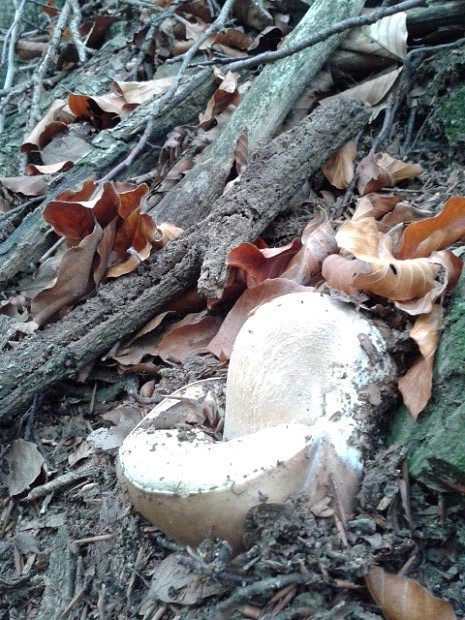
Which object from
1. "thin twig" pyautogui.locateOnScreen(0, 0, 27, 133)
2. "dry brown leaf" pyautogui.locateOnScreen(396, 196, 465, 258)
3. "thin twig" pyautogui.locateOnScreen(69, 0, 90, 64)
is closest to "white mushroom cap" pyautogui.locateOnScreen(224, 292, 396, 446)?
"dry brown leaf" pyautogui.locateOnScreen(396, 196, 465, 258)

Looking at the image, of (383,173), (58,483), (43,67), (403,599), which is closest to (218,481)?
(403,599)

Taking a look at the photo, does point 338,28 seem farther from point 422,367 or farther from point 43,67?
point 43,67

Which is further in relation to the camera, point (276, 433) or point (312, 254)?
point (312, 254)

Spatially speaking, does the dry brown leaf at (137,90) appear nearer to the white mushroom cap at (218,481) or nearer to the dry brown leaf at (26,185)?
the dry brown leaf at (26,185)

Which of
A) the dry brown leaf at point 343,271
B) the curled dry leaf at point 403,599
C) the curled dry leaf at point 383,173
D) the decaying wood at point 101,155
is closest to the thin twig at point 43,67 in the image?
the decaying wood at point 101,155

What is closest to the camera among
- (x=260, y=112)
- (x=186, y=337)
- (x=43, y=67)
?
(x=186, y=337)

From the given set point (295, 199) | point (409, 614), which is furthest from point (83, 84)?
point (409, 614)
